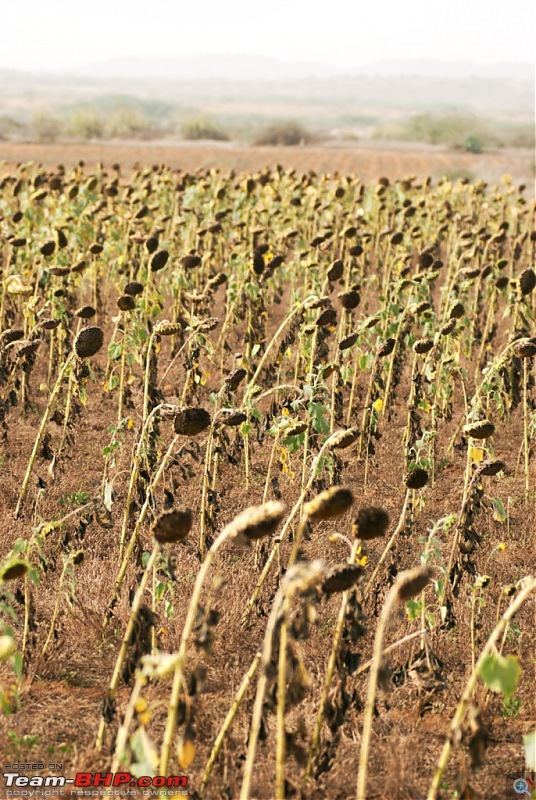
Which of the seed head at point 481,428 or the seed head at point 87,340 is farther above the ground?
the seed head at point 87,340

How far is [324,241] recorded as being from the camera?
736cm

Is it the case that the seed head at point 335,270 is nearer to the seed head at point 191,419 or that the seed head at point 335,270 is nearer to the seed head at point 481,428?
the seed head at point 481,428

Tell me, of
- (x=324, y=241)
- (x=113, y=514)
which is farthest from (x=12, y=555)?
(x=324, y=241)

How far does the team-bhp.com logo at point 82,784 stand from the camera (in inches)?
117

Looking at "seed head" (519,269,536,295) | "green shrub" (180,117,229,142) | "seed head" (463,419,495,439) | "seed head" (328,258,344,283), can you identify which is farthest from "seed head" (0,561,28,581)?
"green shrub" (180,117,229,142)

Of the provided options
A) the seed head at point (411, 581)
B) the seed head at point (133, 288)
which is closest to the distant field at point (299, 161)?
the seed head at point (133, 288)

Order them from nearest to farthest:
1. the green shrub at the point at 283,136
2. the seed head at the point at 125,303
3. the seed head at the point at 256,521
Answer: the seed head at the point at 256,521 → the seed head at the point at 125,303 → the green shrub at the point at 283,136

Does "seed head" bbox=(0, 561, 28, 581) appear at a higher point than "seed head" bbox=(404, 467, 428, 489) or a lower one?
lower

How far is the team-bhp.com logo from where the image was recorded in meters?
2.97

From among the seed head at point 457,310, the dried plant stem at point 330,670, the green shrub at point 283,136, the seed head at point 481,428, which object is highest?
the green shrub at point 283,136

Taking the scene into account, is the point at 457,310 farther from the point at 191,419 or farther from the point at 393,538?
the point at 191,419

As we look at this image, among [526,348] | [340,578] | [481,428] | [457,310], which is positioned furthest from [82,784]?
[457,310]

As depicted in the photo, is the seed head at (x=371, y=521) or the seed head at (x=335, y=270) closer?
the seed head at (x=371, y=521)

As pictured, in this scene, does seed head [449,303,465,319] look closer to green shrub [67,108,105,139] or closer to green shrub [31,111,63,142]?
green shrub [31,111,63,142]
